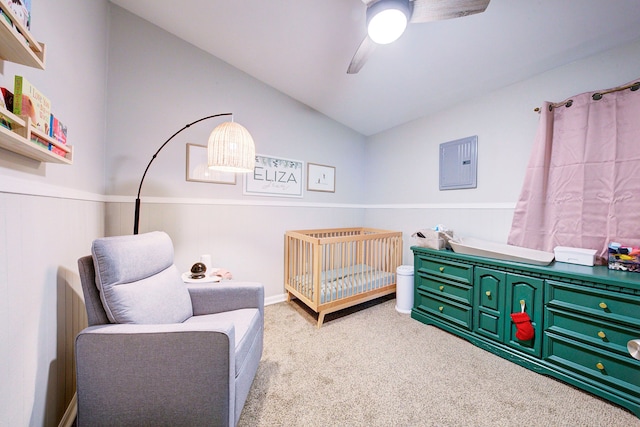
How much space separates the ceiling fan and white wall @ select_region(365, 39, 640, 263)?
133cm

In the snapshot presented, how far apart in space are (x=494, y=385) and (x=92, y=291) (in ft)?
7.83

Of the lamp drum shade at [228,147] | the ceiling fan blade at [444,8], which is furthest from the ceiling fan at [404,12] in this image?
the lamp drum shade at [228,147]

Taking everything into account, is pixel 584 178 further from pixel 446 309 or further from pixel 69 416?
pixel 69 416

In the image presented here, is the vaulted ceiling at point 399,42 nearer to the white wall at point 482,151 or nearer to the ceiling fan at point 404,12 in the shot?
the white wall at point 482,151

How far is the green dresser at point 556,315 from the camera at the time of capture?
4.33 ft

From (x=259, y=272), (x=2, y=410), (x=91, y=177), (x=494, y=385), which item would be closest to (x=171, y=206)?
(x=91, y=177)

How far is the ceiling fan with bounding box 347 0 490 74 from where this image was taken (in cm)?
117

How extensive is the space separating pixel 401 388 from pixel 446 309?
3.23 feet

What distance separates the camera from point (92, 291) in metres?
1.09

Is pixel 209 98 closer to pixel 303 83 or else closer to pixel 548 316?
pixel 303 83

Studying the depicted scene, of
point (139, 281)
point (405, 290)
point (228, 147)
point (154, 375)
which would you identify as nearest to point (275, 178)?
point (228, 147)

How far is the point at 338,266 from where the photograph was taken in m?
2.51

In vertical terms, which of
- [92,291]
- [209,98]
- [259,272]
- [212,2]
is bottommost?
[259,272]

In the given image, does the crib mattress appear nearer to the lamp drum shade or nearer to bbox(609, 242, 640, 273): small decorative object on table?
the lamp drum shade
